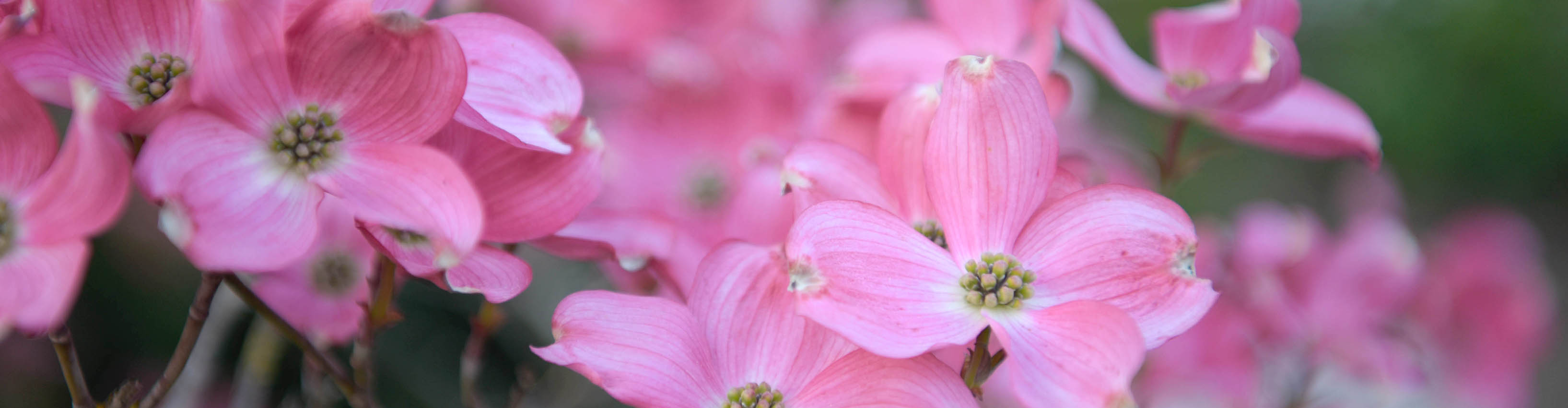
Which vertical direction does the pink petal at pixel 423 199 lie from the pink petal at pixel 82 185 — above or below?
below

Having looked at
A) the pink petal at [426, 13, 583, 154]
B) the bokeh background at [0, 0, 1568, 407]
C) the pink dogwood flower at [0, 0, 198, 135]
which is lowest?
the bokeh background at [0, 0, 1568, 407]

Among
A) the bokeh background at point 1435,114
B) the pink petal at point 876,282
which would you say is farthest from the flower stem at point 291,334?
the bokeh background at point 1435,114

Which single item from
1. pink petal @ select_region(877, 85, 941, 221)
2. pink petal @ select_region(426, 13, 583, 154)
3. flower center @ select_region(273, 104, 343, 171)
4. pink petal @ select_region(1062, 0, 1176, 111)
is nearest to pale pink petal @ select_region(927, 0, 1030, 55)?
pink petal @ select_region(1062, 0, 1176, 111)

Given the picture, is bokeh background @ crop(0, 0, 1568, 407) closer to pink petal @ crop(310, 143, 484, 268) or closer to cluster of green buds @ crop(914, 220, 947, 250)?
cluster of green buds @ crop(914, 220, 947, 250)

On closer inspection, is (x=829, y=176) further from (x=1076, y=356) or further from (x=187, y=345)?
(x=187, y=345)

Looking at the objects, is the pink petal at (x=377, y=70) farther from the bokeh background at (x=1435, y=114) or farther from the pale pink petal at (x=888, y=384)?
the bokeh background at (x=1435, y=114)

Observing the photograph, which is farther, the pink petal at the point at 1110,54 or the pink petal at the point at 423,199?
the pink petal at the point at 1110,54

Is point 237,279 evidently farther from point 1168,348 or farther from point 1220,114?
point 1168,348

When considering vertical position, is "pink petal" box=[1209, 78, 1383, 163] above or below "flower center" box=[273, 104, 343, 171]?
below
